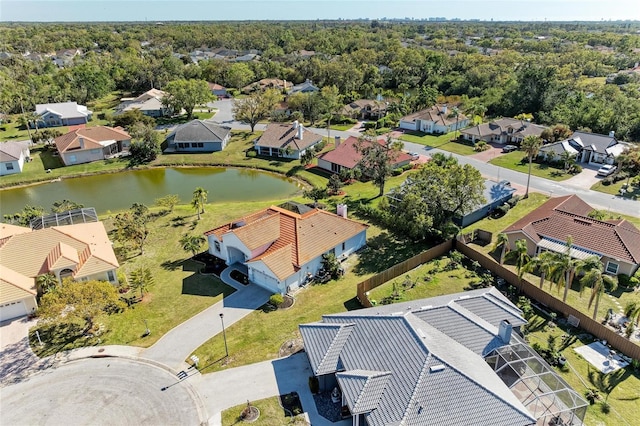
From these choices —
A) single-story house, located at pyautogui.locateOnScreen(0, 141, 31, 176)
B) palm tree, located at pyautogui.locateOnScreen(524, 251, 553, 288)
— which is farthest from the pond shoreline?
palm tree, located at pyautogui.locateOnScreen(524, 251, 553, 288)

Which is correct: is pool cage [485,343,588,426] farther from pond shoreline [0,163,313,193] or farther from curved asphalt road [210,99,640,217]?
pond shoreline [0,163,313,193]

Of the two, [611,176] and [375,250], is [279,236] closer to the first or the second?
[375,250]

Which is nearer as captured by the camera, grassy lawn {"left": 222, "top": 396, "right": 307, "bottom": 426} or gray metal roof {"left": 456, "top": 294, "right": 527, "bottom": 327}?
grassy lawn {"left": 222, "top": 396, "right": 307, "bottom": 426}

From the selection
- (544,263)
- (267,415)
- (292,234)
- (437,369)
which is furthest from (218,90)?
(437,369)

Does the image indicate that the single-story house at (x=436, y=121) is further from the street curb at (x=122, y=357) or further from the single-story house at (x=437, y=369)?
the street curb at (x=122, y=357)

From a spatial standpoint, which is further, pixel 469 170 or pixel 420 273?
pixel 469 170

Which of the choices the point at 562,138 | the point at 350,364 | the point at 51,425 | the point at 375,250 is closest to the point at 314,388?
the point at 350,364
